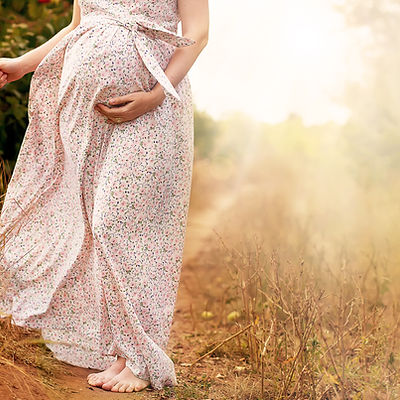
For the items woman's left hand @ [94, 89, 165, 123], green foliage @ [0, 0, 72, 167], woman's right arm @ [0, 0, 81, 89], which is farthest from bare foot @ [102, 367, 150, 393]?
green foliage @ [0, 0, 72, 167]

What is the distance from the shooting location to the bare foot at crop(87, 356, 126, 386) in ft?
7.64

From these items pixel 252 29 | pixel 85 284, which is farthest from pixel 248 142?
pixel 85 284

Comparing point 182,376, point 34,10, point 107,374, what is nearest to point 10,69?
point 107,374

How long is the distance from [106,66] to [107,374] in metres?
1.06

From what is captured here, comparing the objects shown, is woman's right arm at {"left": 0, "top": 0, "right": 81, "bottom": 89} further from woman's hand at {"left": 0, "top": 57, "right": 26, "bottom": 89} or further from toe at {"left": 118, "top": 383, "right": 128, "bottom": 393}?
toe at {"left": 118, "top": 383, "right": 128, "bottom": 393}

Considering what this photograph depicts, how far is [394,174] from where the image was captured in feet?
18.6

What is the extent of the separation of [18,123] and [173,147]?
140 cm

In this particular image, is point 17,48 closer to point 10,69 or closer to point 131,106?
point 10,69

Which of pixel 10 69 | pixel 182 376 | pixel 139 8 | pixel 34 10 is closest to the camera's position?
pixel 139 8

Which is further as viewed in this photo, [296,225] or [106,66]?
[296,225]

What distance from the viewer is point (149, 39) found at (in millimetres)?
2322

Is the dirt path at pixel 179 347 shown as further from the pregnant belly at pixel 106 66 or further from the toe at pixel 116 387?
the pregnant belly at pixel 106 66

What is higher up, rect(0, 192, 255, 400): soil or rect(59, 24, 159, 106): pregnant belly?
rect(59, 24, 159, 106): pregnant belly

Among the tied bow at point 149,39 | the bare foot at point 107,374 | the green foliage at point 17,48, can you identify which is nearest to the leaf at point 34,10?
the green foliage at point 17,48
